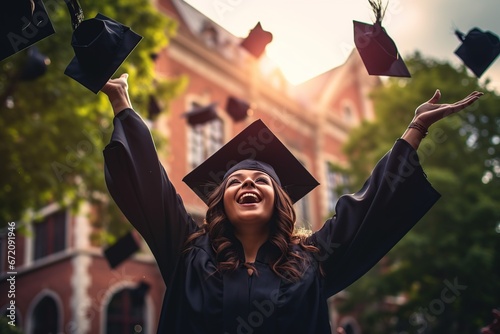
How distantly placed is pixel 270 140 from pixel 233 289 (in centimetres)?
96

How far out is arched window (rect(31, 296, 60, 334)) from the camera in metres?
12.4

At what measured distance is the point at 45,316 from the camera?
12.7m

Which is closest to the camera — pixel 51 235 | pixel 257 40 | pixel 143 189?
pixel 143 189

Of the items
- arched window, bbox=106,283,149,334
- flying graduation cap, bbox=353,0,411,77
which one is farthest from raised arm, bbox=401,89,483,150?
arched window, bbox=106,283,149,334

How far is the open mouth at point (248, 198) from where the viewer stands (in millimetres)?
2393

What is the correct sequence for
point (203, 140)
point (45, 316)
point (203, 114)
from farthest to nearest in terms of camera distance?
point (203, 140) < point (45, 316) < point (203, 114)

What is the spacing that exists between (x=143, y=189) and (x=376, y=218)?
1.07 meters

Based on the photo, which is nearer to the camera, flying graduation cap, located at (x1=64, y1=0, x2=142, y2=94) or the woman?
the woman

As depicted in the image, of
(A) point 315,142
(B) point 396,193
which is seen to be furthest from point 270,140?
(A) point 315,142

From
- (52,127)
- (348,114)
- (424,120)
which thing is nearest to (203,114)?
(52,127)

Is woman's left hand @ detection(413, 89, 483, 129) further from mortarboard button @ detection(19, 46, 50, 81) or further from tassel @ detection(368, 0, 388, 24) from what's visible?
mortarboard button @ detection(19, 46, 50, 81)

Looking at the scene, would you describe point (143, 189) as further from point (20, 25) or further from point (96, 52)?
point (20, 25)

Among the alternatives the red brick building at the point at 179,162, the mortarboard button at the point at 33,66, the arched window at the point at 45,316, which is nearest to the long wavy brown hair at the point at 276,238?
the mortarboard button at the point at 33,66

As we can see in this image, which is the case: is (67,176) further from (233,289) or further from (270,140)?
(233,289)
